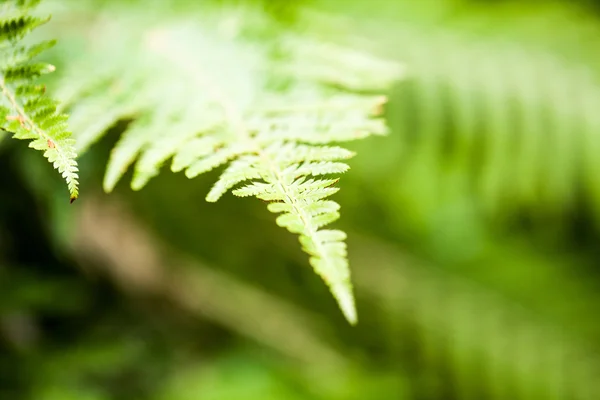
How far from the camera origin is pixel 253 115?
1.75 ft

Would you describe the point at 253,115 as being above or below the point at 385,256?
below

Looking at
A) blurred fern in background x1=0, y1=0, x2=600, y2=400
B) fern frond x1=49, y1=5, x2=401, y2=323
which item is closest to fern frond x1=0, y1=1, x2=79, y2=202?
fern frond x1=49, y1=5, x2=401, y2=323

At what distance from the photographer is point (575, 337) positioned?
51.5 inches

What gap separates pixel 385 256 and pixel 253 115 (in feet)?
3.31

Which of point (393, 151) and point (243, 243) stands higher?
point (393, 151)

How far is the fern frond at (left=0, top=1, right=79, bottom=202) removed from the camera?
378mm

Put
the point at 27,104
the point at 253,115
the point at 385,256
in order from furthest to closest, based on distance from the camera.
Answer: the point at 385,256 < the point at 253,115 < the point at 27,104

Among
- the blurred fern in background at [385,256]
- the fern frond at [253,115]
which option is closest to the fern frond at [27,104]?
the fern frond at [253,115]

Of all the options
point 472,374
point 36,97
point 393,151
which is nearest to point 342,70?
point 36,97

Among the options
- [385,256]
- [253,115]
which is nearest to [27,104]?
[253,115]

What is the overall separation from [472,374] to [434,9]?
868 mm

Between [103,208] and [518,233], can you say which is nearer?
[103,208]

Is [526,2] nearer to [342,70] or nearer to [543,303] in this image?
[543,303]

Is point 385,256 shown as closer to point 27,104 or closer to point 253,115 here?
point 253,115
